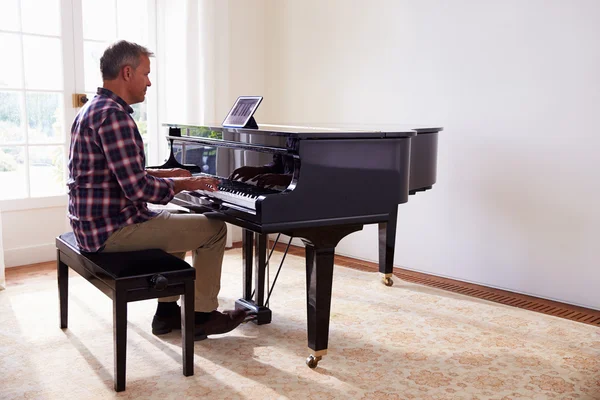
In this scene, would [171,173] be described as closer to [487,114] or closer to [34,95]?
[34,95]

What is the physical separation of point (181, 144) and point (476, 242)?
2.13 meters

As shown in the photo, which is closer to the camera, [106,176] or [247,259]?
[106,176]

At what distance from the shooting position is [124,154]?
2557mm

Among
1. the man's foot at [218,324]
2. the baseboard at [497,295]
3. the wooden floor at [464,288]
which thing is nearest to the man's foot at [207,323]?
the man's foot at [218,324]

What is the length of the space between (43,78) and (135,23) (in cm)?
89

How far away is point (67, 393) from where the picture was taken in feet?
8.35

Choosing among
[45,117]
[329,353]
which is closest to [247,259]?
[329,353]

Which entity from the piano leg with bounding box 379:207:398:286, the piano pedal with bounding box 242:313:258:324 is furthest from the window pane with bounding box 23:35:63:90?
the piano leg with bounding box 379:207:398:286

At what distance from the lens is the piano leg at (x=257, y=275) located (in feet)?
10.9

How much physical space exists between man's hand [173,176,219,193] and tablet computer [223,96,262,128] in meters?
0.33

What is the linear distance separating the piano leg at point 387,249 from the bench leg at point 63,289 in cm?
194

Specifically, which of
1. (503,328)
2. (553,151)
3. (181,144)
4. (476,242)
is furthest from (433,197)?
(181,144)

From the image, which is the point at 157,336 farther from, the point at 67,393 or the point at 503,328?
the point at 503,328

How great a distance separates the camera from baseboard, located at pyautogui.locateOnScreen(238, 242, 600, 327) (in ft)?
12.3
